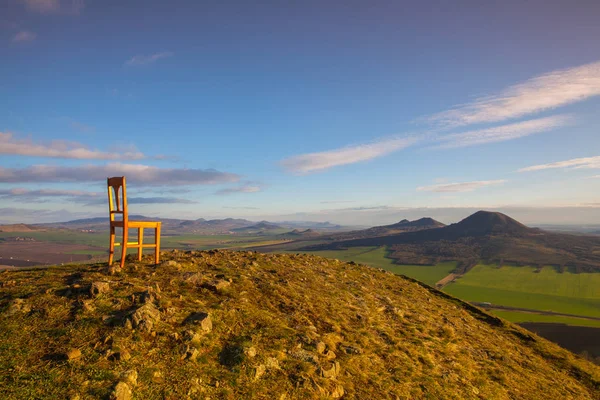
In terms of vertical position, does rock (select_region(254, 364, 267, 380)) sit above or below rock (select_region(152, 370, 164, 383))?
below

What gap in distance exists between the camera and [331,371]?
27.3 ft

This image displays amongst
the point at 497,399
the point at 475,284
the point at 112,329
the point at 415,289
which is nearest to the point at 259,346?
the point at 112,329

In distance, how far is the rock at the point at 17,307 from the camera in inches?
307

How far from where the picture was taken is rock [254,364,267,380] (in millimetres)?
7338

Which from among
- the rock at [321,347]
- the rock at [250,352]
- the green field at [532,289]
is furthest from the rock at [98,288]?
the green field at [532,289]

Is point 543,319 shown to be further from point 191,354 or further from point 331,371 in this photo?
point 191,354

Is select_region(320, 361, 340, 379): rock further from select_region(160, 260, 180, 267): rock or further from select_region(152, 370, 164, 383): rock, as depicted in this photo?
select_region(160, 260, 180, 267): rock

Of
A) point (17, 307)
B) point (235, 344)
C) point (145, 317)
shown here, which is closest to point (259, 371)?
point (235, 344)

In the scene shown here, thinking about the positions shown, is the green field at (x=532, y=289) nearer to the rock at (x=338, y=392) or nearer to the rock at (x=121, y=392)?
the rock at (x=338, y=392)

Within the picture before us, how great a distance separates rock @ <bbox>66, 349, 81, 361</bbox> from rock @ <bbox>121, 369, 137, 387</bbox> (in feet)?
3.64

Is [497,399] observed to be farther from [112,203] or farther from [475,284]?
[475,284]

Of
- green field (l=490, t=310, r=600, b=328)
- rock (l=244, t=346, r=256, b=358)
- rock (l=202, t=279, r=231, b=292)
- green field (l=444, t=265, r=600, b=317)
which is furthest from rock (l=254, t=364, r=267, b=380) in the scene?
green field (l=444, t=265, r=600, b=317)

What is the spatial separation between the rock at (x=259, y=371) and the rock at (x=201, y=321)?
1.79 m

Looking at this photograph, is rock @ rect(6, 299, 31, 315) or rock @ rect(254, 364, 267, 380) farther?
rock @ rect(6, 299, 31, 315)
